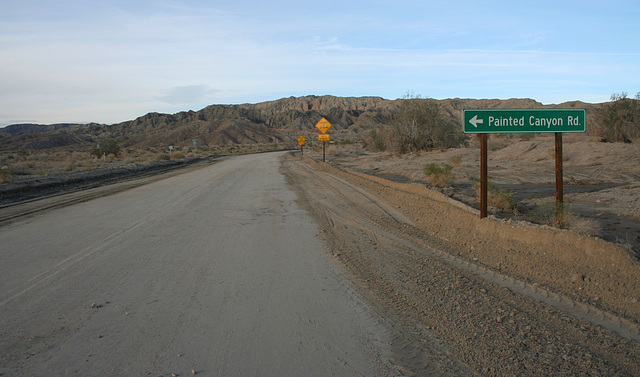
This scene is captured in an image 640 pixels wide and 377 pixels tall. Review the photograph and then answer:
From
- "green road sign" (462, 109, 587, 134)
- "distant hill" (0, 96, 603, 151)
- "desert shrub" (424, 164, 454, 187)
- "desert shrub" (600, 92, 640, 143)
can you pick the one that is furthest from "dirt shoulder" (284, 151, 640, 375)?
"distant hill" (0, 96, 603, 151)

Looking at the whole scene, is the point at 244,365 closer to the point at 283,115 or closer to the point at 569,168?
the point at 569,168

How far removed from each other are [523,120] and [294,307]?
5911 millimetres

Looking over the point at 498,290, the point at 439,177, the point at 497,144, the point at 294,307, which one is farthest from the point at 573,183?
the point at 497,144

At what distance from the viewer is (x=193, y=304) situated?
17.6 feet

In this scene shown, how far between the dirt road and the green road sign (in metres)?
2.08

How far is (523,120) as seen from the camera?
845 cm

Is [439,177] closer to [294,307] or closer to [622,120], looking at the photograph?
[294,307]

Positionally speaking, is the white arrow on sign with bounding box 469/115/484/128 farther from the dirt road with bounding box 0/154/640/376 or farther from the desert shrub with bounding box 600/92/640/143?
the desert shrub with bounding box 600/92/640/143

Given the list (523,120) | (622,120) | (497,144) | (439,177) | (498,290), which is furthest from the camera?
(497,144)

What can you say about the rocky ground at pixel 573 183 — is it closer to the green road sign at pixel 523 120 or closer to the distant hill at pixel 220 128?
the green road sign at pixel 523 120

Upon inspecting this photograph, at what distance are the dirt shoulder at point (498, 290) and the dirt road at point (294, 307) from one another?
0.02m

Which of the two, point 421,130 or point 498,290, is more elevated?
point 421,130

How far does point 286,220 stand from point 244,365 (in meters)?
7.02

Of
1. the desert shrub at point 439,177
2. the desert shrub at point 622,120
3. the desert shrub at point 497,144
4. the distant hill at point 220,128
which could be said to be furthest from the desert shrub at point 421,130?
the distant hill at point 220,128
